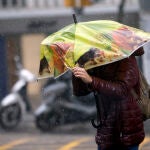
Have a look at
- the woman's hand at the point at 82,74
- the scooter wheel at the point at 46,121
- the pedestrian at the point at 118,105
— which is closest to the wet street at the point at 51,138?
the scooter wheel at the point at 46,121

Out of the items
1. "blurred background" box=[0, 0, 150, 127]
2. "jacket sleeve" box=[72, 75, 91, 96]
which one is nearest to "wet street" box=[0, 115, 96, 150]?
"blurred background" box=[0, 0, 150, 127]

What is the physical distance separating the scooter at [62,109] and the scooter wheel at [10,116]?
0.63 metres

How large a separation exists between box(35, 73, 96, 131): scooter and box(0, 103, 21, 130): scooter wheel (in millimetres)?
635

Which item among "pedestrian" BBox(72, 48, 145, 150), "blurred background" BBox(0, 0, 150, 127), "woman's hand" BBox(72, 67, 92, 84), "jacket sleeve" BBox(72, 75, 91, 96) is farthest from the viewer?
"blurred background" BBox(0, 0, 150, 127)

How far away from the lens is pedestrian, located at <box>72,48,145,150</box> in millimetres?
5000

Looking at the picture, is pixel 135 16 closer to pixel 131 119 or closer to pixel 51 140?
pixel 51 140

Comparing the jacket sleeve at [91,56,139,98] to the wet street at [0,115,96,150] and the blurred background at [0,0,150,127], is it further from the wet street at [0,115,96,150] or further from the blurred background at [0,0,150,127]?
the blurred background at [0,0,150,127]

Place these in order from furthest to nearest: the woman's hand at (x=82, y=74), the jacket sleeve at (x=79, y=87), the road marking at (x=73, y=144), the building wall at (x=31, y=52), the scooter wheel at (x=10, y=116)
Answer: the building wall at (x=31, y=52) < the scooter wheel at (x=10, y=116) < the road marking at (x=73, y=144) < the jacket sleeve at (x=79, y=87) < the woman's hand at (x=82, y=74)

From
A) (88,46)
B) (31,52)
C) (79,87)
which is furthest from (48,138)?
(31,52)

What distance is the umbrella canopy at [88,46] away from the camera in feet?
16.2

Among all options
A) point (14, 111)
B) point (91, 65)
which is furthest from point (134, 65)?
point (14, 111)

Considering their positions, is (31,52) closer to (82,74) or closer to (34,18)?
(34,18)

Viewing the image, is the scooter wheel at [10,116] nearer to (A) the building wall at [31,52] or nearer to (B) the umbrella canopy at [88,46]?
(A) the building wall at [31,52]

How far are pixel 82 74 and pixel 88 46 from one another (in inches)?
9.0
